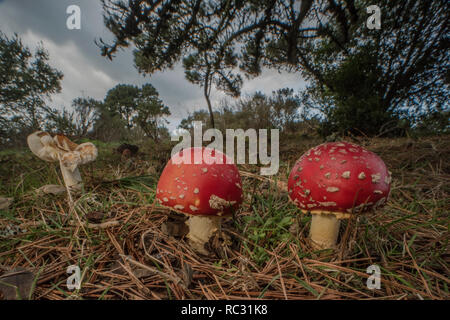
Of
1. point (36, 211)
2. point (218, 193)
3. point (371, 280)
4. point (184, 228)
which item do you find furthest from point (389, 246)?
point (36, 211)

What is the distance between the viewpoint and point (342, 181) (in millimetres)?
1028

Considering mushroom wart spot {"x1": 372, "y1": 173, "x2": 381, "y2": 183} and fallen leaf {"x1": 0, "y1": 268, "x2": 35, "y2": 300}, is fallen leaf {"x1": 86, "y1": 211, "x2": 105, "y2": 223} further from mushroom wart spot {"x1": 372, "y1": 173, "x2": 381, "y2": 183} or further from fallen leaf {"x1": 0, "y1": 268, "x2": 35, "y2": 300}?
mushroom wart spot {"x1": 372, "y1": 173, "x2": 381, "y2": 183}

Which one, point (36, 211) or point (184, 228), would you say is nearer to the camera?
point (184, 228)

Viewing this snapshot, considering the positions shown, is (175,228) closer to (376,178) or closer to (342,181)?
(342,181)

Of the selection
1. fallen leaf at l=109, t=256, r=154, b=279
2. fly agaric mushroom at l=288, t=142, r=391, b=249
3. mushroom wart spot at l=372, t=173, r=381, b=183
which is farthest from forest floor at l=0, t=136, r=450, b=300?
mushroom wart spot at l=372, t=173, r=381, b=183

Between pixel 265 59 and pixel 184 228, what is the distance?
21.7 ft

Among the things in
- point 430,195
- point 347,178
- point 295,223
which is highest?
point 347,178

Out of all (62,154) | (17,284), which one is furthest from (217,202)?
(62,154)

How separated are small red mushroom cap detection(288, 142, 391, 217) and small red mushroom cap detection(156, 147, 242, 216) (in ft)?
1.34

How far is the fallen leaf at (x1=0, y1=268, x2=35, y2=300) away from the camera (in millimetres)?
854

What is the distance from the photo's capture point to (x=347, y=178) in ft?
3.37
